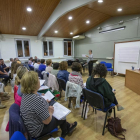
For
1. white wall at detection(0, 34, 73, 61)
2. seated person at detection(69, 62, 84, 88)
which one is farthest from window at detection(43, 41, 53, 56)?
seated person at detection(69, 62, 84, 88)

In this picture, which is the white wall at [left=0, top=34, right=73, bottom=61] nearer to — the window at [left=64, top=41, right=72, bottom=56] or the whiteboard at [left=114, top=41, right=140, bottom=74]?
the window at [left=64, top=41, right=72, bottom=56]

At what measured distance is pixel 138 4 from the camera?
3883 millimetres

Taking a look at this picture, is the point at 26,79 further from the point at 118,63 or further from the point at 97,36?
the point at 97,36

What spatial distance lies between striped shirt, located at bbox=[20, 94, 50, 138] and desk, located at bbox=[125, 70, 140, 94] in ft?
10.9

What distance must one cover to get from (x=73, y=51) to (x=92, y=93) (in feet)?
27.2

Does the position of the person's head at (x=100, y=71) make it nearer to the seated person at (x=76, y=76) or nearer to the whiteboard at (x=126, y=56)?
the seated person at (x=76, y=76)

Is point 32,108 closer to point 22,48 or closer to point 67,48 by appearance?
point 22,48

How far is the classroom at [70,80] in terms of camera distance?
1.09 m

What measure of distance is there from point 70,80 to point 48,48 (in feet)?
23.0

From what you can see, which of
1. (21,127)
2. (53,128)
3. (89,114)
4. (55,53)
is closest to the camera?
(21,127)

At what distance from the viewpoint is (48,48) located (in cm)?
859

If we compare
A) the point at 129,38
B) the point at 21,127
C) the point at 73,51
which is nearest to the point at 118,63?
the point at 129,38

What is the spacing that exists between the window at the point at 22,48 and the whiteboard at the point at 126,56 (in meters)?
6.47

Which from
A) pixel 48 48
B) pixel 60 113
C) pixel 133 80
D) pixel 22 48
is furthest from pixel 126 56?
pixel 22 48
